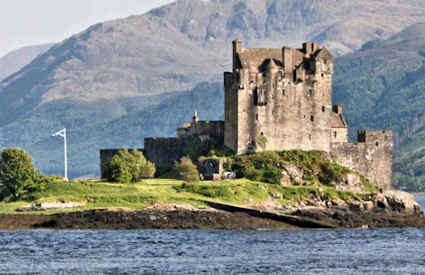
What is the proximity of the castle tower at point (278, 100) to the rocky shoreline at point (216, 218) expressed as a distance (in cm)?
1232

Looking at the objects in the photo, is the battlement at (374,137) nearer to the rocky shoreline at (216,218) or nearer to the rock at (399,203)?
the rock at (399,203)

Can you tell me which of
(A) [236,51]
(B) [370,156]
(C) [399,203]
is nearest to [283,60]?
(A) [236,51]

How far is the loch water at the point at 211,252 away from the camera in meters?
72.0

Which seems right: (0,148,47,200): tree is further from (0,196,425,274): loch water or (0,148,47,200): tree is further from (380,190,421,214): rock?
(380,190,421,214): rock

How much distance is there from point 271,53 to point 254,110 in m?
7.65

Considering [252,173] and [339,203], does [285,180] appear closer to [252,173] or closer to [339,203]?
[252,173]

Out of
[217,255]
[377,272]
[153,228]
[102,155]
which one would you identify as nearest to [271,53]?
[102,155]

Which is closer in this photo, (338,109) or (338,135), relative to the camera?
(338,135)

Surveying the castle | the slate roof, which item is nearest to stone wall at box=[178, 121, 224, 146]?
the castle

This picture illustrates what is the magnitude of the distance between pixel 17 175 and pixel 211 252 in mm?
36132

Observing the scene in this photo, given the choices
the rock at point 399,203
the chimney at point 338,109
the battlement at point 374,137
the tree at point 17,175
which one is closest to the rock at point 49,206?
the tree at point 17,175

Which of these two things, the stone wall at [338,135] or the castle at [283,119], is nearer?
the castle at [283,119]

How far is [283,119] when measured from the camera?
124 meters

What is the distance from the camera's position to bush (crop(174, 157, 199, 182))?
118000 mm
